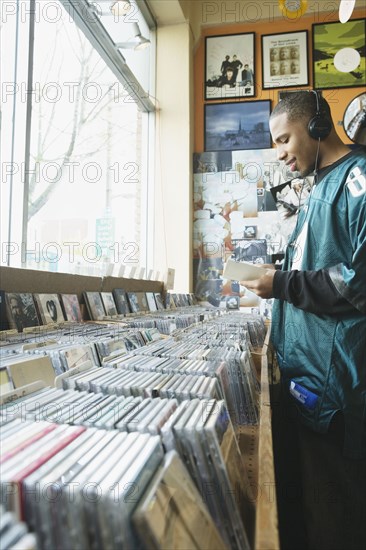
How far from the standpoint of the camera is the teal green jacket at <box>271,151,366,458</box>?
1117 millimetres

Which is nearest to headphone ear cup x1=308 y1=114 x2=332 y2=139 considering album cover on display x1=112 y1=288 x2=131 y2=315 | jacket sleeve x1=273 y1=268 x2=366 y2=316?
jacket sleeve x1=273 y1=268 x2=366 y2=316

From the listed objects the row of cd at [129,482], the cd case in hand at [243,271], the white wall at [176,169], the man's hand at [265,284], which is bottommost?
the row of cd at [129,482]

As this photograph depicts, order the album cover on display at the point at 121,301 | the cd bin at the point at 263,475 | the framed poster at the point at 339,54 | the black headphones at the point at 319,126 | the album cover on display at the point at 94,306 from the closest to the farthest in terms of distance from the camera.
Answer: the cd bin at the point at 263,475 < the black headphones at the point at 319,126 < the album cover on display at the point at 94,306 < the album cover on display at the point at 121,301 < the framed poster at the point at 339,54

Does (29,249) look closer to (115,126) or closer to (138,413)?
(138,413)

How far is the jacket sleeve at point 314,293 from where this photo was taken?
1.16 m

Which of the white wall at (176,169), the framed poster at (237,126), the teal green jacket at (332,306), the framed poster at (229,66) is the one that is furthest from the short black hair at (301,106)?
the framed poster at (229,66)

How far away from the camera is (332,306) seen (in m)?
1.17

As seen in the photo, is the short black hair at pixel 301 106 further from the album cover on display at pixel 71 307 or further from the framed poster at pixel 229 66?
the framed poster at pixel 229 66

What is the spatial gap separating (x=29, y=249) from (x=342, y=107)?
4062mm

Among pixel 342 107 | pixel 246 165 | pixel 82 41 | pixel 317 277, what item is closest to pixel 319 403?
pixel 317 277

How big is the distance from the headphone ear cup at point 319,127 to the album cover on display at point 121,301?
1528 millimetres

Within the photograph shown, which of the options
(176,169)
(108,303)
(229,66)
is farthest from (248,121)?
(108,303)

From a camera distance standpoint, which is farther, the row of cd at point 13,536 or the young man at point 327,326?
the young man at point 327,326

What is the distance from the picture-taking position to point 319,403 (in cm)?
119
